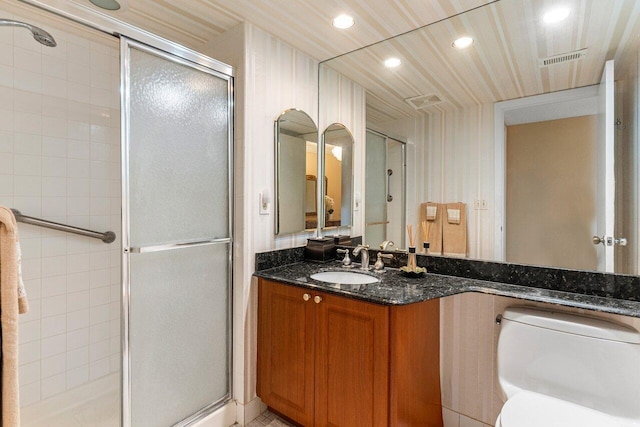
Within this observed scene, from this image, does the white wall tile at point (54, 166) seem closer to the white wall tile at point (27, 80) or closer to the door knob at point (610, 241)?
the white wall tile at point (27, 80)

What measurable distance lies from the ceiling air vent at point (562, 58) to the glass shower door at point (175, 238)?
175 centimetres

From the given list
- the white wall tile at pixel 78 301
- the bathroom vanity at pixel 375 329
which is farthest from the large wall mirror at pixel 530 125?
the white wall tile at pixel 78 301

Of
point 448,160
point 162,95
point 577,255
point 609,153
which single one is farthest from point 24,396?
point 609,153

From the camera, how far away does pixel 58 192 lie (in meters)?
1.99

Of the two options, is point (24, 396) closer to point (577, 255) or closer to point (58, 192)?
point (58, 192)

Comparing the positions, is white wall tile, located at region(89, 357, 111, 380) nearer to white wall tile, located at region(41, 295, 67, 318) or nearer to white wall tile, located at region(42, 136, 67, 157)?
white wall tile, located at region(41, 295, 67, 318)

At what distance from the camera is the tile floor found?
6.02ft

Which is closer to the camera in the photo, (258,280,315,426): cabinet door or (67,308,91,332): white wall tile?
(258,280,315,426): cabinet door

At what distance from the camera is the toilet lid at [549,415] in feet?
3.68

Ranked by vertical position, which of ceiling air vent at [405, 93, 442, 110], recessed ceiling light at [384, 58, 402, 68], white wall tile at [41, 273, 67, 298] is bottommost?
white wall tile at [41, 273, 67, 298]

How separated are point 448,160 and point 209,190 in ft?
4.86

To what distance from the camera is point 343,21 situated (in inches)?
71.9

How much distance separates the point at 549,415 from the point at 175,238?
1836mm

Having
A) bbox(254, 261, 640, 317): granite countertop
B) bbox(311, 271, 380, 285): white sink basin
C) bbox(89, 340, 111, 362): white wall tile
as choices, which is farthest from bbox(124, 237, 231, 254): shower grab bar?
bbox(89, 340, 111, 362): white wall tile
